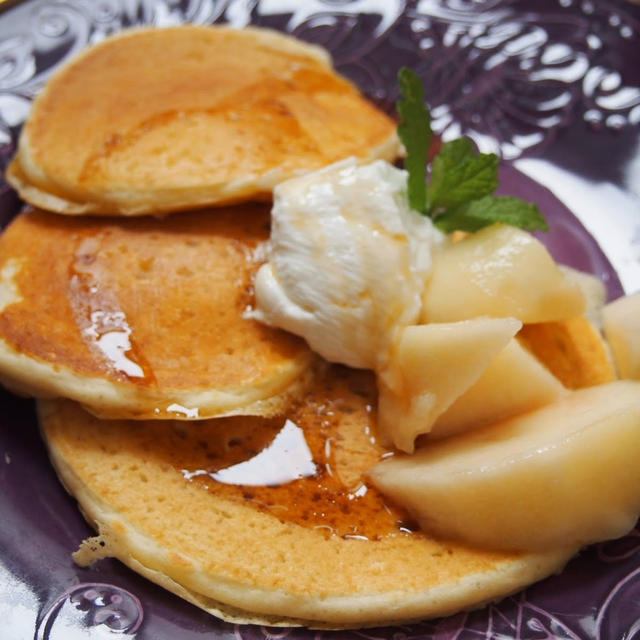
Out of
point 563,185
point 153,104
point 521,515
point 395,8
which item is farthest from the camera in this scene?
point 395,8

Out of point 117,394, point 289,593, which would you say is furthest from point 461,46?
point 289,593

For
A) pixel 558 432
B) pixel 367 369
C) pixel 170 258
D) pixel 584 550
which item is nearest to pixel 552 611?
pixel 584 550

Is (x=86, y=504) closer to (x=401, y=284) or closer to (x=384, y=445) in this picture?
(x=384, y=445)

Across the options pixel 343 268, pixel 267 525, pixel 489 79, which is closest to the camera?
pixel 267 525

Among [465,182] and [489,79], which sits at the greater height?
[465,182]

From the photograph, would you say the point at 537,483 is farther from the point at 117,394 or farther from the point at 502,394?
the point at 117,394

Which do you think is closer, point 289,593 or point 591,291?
point 289,593

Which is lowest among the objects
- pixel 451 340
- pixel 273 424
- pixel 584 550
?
Result: pixel 584 550

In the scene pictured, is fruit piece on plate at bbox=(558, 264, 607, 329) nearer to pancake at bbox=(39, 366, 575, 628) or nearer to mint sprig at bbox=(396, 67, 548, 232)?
mint sprig at bbox=(396, 67, 548, 232)
